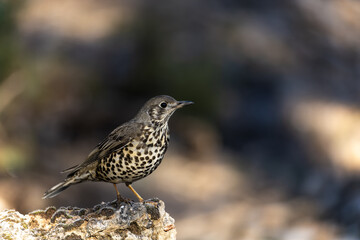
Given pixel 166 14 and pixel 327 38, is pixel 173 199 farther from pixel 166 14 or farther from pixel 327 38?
pixel 327 38

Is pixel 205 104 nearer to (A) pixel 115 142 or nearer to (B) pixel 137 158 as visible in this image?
(A) pixel 115 142

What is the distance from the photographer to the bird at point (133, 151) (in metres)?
4.84

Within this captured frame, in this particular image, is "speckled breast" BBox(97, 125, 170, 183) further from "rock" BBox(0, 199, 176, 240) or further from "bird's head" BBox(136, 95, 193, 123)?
"rock" BBox(0, 199, 176, 240)

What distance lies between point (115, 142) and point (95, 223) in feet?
2.67

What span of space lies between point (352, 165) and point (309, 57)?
4.62m

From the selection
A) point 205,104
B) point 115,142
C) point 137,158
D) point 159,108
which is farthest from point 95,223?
point 205,104

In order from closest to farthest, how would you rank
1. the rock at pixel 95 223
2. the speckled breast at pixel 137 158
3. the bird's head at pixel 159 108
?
1. the rock at pixel 95 223
2. the speckled breast at pixel 137 158
3. the bird's head at pixel 159 108

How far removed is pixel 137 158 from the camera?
4.84 metres

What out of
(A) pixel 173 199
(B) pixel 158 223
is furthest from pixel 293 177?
(B) pixel 158 223

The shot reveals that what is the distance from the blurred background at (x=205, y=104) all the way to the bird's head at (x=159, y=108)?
4149 millimetres

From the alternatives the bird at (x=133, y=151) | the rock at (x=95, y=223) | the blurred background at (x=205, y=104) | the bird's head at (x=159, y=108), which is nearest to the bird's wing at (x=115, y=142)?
the bird at (x=133, y=151)

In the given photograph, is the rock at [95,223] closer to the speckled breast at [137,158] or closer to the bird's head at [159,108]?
the speckled breast at [137,158]

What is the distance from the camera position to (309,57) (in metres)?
16.4

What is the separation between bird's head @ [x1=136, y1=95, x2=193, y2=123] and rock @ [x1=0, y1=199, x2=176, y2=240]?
70 centimetres
